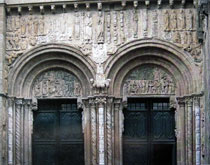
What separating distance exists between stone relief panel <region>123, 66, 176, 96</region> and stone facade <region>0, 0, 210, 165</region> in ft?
0.11

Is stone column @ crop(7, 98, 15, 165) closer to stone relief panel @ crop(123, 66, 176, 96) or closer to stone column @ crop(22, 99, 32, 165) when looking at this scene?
stone column @ crop(22, 99, 32, 165)

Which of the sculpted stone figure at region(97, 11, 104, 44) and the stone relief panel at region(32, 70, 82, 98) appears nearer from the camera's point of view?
the sculpted stone figure at region(97, 11, 104, 44)

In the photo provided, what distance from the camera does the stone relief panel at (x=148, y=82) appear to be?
14.9 metres

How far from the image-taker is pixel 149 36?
14.6m

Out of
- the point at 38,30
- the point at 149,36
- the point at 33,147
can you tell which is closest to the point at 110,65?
the point at 149,36

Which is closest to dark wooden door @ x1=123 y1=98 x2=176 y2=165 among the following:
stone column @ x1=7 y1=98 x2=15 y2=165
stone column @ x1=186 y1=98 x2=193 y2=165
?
stone column @ x1=186 y1=98 x2=193 y2=165

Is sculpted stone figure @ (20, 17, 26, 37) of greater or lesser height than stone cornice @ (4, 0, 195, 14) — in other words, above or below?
below

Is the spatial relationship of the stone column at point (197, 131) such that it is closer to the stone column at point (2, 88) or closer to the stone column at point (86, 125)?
the stone column at point (86, 125)

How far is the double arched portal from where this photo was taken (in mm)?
14602

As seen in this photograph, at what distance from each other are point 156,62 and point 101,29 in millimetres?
2150

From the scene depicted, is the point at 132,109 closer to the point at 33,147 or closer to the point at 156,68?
the point at 156,68

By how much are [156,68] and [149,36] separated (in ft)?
3.84

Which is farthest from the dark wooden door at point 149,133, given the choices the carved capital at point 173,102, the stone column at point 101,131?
the stone column at point 101,131

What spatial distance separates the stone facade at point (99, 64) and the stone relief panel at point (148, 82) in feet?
0.11
